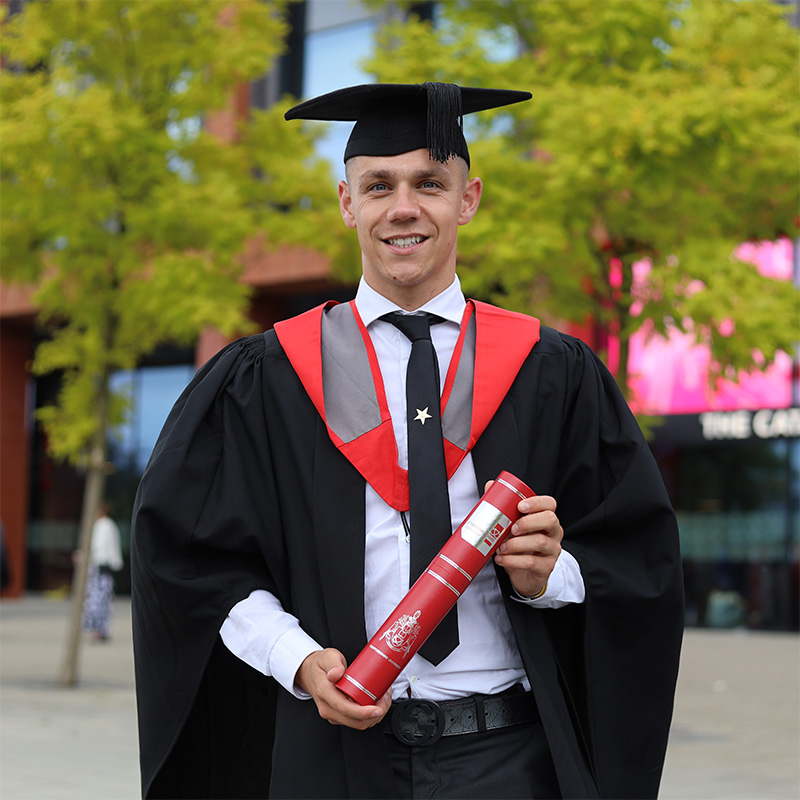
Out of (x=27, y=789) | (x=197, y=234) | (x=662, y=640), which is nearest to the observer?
(x=662, y=640)

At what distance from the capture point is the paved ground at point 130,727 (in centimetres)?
708

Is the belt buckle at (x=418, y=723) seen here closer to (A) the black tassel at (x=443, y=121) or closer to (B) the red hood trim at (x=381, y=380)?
(B) the red hood trim at (x=381, y=380)

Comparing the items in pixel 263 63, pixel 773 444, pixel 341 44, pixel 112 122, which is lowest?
pixel 773 444

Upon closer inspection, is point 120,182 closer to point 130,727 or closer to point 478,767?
point 130,727

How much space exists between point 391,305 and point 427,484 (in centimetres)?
46

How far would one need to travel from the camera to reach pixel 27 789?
6797 mm

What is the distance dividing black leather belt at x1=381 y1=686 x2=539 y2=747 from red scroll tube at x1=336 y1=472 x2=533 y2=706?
22 centimetres

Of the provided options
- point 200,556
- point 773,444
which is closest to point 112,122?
point 200,556

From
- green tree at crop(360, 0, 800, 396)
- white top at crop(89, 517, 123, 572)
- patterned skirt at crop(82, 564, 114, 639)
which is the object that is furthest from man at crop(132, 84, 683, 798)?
patterned skirt at crop(82, 564, 114, 639)

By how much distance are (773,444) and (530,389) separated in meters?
17.4

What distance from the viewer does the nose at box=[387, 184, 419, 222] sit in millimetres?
2570

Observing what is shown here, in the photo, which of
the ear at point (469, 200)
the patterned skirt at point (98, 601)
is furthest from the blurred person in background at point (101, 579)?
the ear at point (469, 200)

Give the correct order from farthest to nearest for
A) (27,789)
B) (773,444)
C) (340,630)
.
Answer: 1. (773,444)
2. (27,789)
3. (340,630)

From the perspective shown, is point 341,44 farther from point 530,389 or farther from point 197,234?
point 530,389
